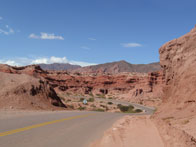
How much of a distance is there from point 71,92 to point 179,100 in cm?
7847

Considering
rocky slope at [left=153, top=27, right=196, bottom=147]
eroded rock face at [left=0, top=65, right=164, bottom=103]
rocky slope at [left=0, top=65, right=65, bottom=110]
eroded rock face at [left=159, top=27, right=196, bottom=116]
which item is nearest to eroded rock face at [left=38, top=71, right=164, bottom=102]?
eroded rock face at [left=0, top=65, right=164, bottom=103]

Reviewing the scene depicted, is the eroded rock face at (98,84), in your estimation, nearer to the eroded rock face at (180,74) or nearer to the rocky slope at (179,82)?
the eroded rock face at (180,74)

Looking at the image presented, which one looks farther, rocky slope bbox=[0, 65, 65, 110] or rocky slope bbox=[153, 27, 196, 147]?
rocky slope bbox=[0, 65, 65, 110]

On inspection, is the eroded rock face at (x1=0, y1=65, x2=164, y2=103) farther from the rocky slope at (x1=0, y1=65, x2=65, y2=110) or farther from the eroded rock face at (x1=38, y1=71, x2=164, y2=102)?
the rocky slope at (x1=0, y1=65, x2=65, y2=110)

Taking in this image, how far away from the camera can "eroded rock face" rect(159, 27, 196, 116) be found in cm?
1220

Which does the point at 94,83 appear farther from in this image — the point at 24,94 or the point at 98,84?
the point at 24,94

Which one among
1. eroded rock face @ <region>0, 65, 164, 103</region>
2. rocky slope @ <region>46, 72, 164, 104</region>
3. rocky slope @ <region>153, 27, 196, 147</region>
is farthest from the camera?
rocky slope @ <region>46, 72, 164, 104</region>

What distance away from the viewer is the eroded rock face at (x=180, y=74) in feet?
40.0

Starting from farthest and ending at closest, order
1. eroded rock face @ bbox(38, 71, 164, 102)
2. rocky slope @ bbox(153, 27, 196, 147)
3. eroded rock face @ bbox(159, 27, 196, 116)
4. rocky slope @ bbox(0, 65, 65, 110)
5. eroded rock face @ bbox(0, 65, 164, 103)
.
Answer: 1. eroded rock face @ bbox(38, 71, 164, 102)
2. eroded rock face @ bbox(0, 65, 164, 103)
3. rocky slope @ bbox(0, 65, 65, 110)
4. eroded rock face @ bbox(159, 27, 196, 116)
5. rocky slope @ bbox(153, 27, 196, 147)

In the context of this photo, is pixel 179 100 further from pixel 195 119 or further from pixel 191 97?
pixel 195 119

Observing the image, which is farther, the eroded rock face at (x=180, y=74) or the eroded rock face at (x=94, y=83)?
the eroded rock face at (x=94, y=83)

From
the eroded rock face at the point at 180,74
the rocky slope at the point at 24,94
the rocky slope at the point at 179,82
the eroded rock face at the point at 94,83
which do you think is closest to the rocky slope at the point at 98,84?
the eroded rock face at the point at 94,83

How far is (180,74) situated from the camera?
14.0 meters

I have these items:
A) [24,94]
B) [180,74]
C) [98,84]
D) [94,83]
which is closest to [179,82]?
[180,74]
